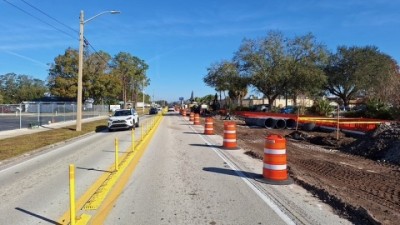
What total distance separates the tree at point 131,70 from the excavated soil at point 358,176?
320 ft

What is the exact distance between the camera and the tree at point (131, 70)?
11769cm

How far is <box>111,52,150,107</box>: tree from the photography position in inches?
4633

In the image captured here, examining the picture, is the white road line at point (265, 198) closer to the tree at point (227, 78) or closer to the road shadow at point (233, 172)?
the road shadow at point (233, 172)

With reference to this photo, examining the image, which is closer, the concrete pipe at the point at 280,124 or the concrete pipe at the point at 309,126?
the concrete pipe at the point at 309,126

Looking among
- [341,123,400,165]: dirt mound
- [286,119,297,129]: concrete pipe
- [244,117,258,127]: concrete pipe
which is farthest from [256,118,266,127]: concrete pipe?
[341,123,400,165]: dirt mound

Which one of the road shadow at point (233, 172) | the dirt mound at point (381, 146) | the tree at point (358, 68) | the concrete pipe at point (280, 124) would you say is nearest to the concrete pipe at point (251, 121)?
the concrete pipe at point (280, 124)

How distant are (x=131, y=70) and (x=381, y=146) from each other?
105 m

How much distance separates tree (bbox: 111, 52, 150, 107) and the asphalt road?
330 ft

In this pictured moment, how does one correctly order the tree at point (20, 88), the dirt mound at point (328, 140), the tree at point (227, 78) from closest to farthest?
the dirt mound at point (328, 140)
the tree at point (227, 78)
the tree at point (20, 88)

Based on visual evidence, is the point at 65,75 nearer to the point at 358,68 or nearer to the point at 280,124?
the point at 358,68

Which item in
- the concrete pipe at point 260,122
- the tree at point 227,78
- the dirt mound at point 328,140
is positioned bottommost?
the dirt mound at point 328,140

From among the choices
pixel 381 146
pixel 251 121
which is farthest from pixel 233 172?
pixel 251 121

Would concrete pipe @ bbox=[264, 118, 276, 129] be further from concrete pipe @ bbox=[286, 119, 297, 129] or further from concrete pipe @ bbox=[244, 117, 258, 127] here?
concrete pipe @ bbox=[244, 117, 258, 127]

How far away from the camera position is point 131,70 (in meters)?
118
